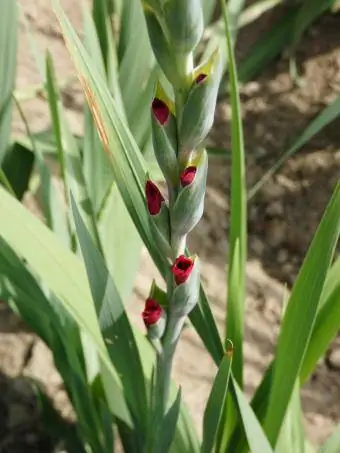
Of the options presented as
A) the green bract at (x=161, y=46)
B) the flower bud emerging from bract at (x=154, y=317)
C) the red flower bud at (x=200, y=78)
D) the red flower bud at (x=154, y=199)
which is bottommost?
the flower bud emerging from bract at (x=154, y=317)

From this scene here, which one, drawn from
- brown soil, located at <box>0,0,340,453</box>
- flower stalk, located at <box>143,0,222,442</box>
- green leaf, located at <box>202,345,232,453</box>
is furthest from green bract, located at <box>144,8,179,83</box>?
brown soil, located at <box>0,0,340,453</box>

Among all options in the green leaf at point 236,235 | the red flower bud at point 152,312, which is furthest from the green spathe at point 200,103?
the green leaf at point 236,235

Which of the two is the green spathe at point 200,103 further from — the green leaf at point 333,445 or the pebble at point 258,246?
the pebble at point 258,246

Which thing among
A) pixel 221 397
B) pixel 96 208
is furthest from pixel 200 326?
pixel 96 208

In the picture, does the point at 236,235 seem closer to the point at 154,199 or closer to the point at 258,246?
the point at 154,199

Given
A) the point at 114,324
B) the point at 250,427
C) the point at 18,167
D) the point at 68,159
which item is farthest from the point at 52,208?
the point at 250,427

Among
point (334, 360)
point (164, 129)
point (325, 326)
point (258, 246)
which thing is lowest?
point (334, 360)

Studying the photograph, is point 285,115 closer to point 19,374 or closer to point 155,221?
point 19,374

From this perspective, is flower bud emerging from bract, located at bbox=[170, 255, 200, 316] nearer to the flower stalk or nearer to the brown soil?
the flower stalk
